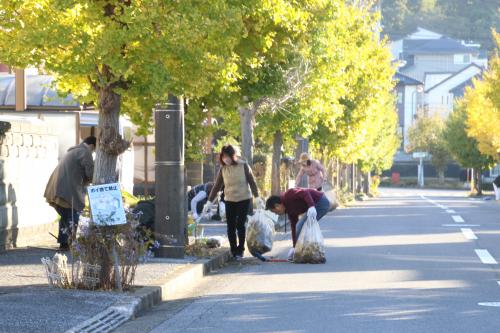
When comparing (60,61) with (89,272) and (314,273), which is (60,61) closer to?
(89,272)

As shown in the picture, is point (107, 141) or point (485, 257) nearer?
point (107, 141)

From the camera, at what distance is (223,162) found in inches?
653

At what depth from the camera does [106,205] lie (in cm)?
1153

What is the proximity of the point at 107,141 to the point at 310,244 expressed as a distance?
171 inches

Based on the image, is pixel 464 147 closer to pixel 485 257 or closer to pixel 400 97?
pixel 400 97

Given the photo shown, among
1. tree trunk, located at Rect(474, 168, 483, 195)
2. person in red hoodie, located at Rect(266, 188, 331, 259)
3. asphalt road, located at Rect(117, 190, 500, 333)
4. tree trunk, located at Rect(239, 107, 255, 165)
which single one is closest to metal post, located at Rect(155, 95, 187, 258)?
asphalt road, located at Rect(117, 190, 500, 333)

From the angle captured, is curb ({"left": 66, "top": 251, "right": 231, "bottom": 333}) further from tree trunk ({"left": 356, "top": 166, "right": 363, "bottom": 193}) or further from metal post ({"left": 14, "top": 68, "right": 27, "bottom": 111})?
tree trunk ({"left": 356, "top": 166, "right": 363, "bottom": 193})

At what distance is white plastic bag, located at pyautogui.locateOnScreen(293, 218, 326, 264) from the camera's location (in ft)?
52.2

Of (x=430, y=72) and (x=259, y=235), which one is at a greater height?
(x=430, y=72)

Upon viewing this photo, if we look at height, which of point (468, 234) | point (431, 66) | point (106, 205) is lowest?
point (468, 234)

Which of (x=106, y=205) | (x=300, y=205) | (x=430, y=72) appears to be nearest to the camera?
(x=106, y=205)

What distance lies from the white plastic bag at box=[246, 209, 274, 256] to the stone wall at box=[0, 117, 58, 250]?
10.5 feet

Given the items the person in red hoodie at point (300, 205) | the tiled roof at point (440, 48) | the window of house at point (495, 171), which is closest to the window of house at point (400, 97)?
the tiled roof at point (440, 48)

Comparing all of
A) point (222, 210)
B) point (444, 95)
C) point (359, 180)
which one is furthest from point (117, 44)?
point (444, 95)
